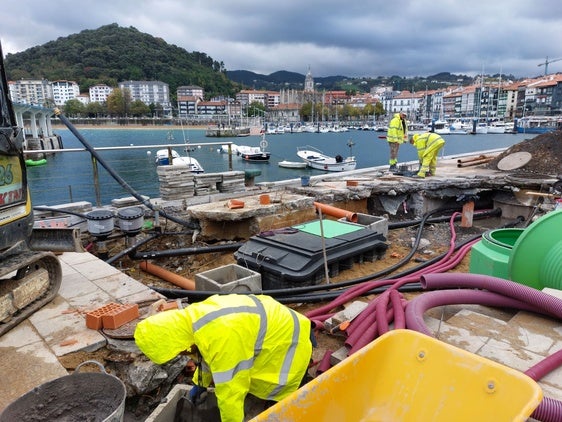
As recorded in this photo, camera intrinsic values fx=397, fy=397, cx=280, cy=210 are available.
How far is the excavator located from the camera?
379 cm

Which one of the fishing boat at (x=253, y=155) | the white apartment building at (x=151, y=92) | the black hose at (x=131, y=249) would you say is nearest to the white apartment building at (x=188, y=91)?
the white apartment building at (x=151, y=92)

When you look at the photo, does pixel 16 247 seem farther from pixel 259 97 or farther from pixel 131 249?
pixel 259 97

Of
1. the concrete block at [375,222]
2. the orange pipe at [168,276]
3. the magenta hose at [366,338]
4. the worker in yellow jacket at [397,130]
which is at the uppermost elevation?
the worker in yellow jacket at [397,130]

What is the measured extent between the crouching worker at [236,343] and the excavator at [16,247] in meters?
2.16

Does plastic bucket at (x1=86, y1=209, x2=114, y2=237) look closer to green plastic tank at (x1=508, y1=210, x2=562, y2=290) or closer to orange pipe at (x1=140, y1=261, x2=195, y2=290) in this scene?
orange pipe at (x1=140, y1=261, x2=195, y2=290)

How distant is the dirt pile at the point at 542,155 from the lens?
11.5m

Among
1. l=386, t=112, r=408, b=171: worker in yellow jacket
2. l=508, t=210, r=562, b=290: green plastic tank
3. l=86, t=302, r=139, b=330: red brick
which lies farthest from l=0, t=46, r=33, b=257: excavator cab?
l=386, t=112, r=408, b=171: worker in yellow jacket

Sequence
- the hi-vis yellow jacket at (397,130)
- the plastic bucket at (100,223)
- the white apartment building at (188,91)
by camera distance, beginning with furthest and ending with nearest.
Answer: the white apartment building at (188,91) < the hi-vis yellow jacket at (397,130) < the plastic bucket at (100,223)

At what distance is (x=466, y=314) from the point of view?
3.67 m

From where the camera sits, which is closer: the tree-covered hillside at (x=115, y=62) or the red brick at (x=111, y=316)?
the red brick at (x=111, y=316)

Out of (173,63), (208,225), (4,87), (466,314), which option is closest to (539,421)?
(466,314)

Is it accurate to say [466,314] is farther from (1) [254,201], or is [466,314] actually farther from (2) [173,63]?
(2) [173,63]

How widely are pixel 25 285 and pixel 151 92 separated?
13670 cm

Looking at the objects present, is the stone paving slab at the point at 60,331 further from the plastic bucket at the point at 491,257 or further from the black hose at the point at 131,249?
the plastic bucket at the point at 491,257
